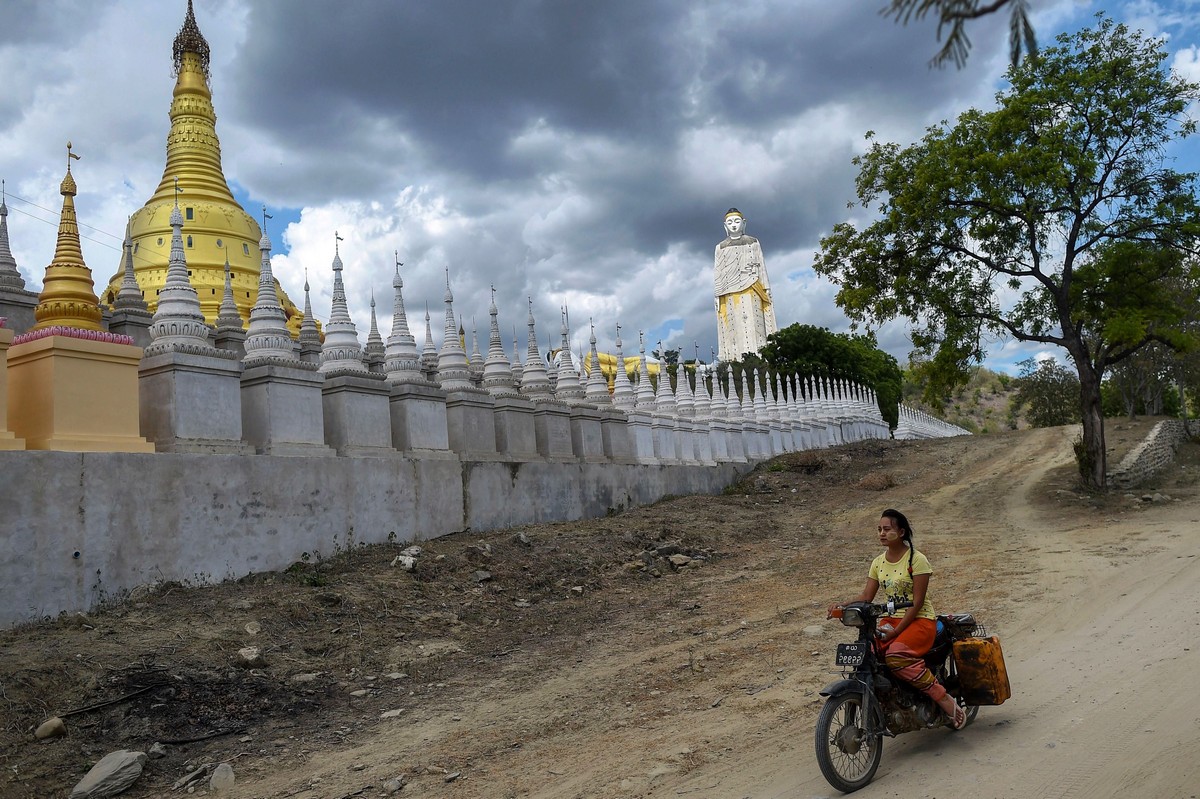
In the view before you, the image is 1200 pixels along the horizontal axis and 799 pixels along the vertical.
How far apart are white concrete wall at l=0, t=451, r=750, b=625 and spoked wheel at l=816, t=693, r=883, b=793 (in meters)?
6.22

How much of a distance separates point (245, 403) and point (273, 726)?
4.48 meters

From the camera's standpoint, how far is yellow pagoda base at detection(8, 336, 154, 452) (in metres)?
8.21

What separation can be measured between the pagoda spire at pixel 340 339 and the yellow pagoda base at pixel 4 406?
383 centimetres

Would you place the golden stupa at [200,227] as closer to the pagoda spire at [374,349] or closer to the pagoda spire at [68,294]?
the pagoda spire at [374,349]

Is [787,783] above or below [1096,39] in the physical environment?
below

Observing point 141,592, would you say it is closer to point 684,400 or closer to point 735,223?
point 684,400

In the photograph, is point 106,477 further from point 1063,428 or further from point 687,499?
point 1063,428

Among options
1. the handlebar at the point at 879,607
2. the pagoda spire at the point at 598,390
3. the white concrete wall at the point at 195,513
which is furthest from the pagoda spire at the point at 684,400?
the handlebar at the point at 879,607

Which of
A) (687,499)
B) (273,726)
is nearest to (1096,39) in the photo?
(687,499)

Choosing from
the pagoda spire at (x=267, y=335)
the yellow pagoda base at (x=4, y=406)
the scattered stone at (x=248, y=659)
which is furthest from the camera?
the pagoda spire at (x=267, y=335)

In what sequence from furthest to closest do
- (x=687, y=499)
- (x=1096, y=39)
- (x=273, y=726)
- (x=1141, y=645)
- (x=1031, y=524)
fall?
(x=687, y=499)
(x=1096, y=39)
(x=1031, y=524)
(x=1141, y=645)
(x=273, y=726)

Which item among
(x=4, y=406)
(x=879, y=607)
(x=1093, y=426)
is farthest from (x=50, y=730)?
(x=1093, y=426)

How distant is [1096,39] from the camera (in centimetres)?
1711

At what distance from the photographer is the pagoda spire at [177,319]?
30.9ft
